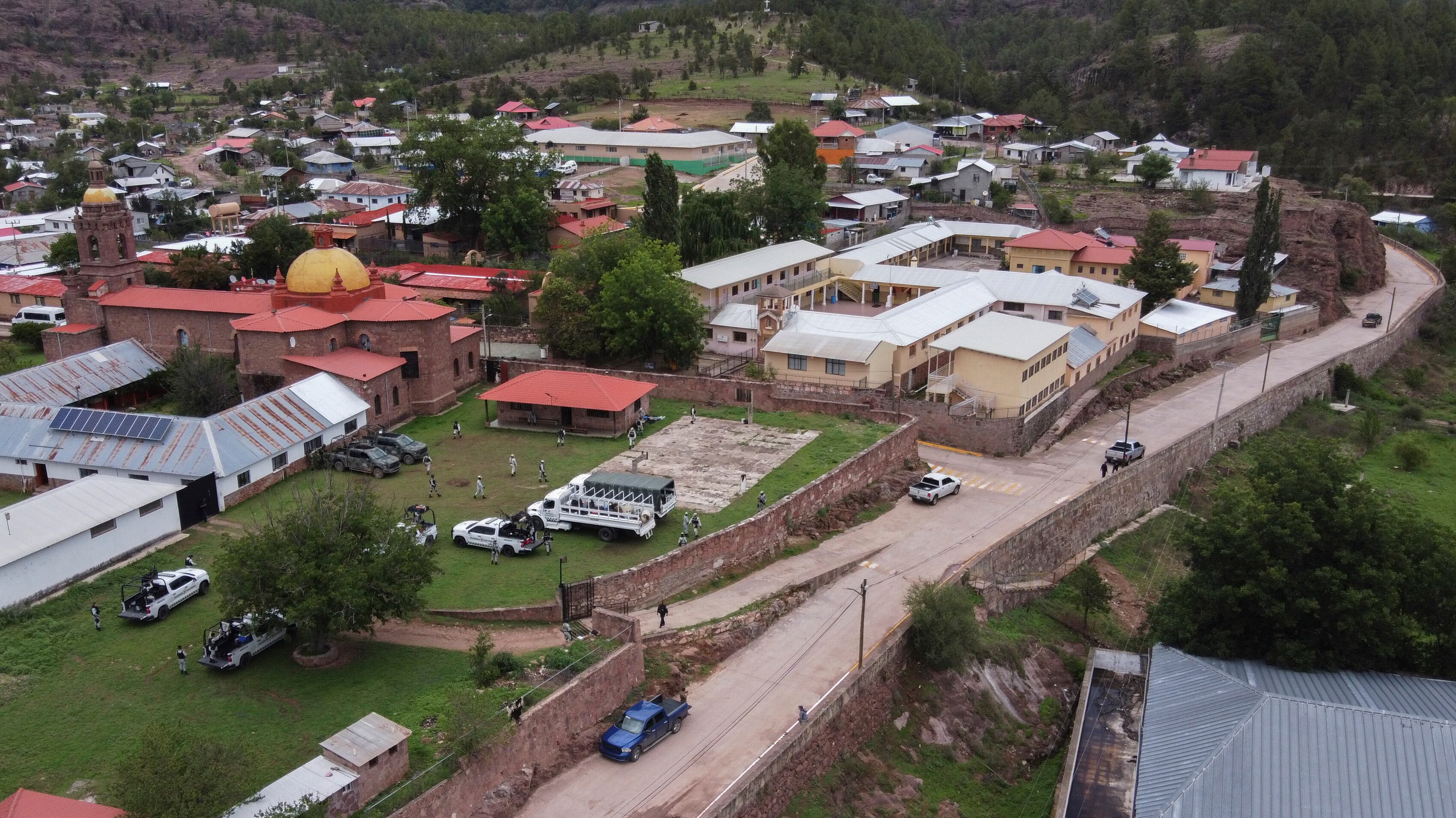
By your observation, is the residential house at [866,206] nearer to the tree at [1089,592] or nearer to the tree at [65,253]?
the tree at [1089,592]

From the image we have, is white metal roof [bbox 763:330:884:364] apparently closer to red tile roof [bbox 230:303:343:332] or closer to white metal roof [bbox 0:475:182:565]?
red tile roof [bbox 230:303:343:332]

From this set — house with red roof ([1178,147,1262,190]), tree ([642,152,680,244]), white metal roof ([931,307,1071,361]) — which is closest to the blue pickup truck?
white metal roof ([931,307,1071,361])

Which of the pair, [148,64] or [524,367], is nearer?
[524,367]

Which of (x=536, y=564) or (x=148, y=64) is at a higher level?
(x=148, y=64)

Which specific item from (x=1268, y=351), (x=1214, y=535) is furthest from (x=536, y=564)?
(x=1268, y=351)

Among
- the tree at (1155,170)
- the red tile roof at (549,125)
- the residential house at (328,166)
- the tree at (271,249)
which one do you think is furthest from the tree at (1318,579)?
the residential house at (328,166)

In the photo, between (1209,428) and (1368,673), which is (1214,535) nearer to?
(1368,673)
